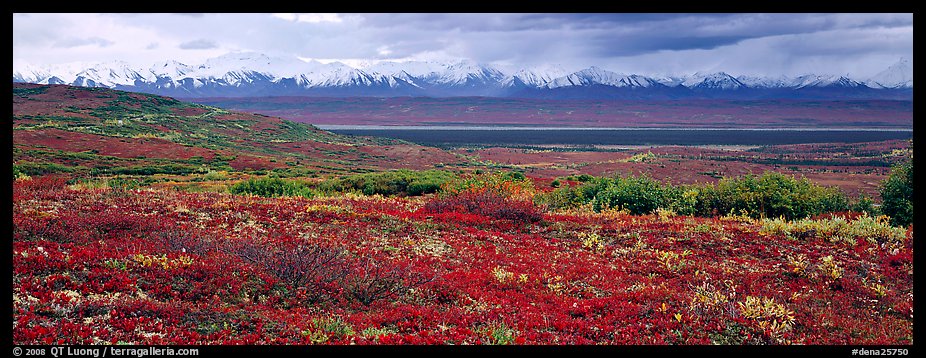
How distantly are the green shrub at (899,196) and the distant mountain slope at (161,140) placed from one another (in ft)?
135

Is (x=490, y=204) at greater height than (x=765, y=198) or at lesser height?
greater

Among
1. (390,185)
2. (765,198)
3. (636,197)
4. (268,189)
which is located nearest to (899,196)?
(765,198)

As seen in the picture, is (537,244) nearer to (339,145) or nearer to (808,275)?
(808,275)

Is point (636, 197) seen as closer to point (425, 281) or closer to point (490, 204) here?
point (490, 204)

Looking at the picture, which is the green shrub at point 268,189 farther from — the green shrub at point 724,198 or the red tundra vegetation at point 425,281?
the green shrub at point 724,198

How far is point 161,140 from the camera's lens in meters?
68.4

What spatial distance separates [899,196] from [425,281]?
22.2 metres

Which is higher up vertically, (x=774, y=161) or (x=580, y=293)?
(x=580, y=293)

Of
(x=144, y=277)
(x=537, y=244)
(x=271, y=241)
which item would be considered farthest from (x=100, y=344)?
(x=537, y=244)

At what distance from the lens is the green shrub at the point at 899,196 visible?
21766mm

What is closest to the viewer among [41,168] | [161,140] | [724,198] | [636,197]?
[636,197]

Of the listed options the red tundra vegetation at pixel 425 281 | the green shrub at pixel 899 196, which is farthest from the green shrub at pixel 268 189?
the green shrub at pixel 899 196

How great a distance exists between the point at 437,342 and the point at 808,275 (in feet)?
26.6

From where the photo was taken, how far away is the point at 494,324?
25.7 feet
